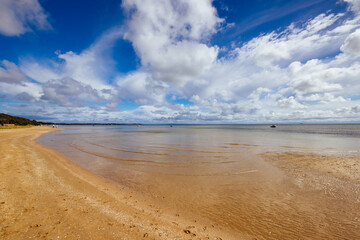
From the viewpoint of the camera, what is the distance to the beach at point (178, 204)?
516 centimetres

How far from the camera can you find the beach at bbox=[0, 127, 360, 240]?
5.16 m

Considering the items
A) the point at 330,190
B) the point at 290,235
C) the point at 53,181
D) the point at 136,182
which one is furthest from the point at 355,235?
the point at 53,181

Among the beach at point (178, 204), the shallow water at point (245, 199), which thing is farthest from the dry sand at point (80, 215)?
the shallow water at point (245, 199)

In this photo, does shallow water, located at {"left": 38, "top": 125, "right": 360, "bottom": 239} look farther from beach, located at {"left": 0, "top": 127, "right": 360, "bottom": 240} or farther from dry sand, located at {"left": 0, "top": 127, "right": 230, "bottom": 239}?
dry sand, located at {"left": 0, "top": 127, "right": 230, "bottom": 239}

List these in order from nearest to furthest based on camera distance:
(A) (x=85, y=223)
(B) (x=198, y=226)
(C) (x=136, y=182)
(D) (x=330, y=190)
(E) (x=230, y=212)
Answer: (A) (x=85, y=223), (B) (x=198, y=226), (E) (x=230, y=212), (D) (x=330, y=190), (C) (x=136, y=182)

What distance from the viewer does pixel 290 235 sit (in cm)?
524

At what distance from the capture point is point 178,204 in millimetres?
7254

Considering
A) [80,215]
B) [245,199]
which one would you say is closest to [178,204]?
[245,199]

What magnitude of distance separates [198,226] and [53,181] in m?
9.05

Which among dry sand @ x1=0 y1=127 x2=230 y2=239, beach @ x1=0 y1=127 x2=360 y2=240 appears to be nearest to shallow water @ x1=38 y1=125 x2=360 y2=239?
beach @ x1=0 y1=127 x2=360 y2=240

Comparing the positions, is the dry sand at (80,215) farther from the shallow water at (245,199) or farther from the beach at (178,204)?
the shallow water at (245,199)

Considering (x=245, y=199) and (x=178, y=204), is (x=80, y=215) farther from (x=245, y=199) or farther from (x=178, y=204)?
(x=245, y=199)

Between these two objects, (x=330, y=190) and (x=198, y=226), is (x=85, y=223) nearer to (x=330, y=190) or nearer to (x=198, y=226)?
(x=198, y=226)

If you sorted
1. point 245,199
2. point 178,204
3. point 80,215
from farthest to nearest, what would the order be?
point 245,199, point 178,204, point 80,215
